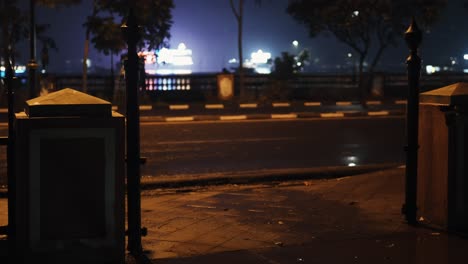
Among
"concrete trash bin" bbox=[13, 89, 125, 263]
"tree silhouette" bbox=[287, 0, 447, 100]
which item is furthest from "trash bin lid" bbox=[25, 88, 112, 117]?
"tree silhouette" bbox=[287, 0, 447, 100]

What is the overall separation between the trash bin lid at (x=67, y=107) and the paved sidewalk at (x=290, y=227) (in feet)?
4.67

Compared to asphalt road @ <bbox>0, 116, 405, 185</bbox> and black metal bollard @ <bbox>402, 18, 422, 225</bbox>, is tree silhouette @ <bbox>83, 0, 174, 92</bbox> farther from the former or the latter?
black metal bollard @ <bbox>402, 18, 422, 225</bbox>

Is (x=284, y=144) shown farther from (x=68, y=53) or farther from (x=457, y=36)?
(x=68, y=53)

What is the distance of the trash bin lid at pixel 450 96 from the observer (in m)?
7.05

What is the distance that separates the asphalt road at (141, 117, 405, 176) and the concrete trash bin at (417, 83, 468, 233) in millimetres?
5431

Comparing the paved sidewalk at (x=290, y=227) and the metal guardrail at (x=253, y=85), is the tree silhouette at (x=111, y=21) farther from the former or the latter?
the paved sidewalk at (x=290, y=227)

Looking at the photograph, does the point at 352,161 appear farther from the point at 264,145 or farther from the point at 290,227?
the point at 290,227

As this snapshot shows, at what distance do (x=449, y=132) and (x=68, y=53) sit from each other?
5199 inches

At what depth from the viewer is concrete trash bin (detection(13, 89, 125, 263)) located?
18.6ft

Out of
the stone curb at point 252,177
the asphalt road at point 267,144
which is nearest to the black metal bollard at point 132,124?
the stone curb at point 252,177

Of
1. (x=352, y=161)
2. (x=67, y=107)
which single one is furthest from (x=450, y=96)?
(x=352, y=161)

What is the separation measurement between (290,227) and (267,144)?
8.73 metres

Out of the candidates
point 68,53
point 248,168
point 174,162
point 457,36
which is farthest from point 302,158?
point 68,53

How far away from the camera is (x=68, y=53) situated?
134 m
